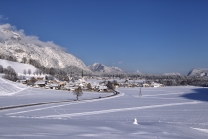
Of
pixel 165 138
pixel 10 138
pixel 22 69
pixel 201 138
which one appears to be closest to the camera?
pixel 10 138

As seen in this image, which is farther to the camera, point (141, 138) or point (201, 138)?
point (201, 138)

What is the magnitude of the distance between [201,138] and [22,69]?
13897 cm

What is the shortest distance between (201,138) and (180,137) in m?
1.37

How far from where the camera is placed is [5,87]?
57.5m

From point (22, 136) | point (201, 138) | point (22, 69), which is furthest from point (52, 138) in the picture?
point (22, 69)

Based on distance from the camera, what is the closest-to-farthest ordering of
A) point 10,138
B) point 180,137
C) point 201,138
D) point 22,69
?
point 10,138, point 180,137, point 201,138, point 22,69

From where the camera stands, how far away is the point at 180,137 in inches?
336

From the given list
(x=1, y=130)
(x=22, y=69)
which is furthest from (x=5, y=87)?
(x=22, y=69)

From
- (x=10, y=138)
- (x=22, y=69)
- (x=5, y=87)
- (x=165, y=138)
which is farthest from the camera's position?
(x=22, y=69)

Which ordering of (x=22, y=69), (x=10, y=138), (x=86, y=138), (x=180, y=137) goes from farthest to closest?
(x=22, y=69) → (x=180, y=137) → (x=86, y=138) → (x=10, y=138)

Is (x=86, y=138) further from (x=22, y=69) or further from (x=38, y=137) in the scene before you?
(x=22, y=69)

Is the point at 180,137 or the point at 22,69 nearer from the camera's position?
the point at 180,137

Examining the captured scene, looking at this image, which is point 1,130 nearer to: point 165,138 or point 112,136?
point 112,136

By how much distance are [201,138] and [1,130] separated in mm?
6938
